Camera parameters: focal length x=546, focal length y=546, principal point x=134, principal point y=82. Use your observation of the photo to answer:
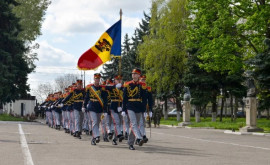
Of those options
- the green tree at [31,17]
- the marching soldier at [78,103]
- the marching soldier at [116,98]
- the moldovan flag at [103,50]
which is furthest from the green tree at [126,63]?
the marching soldier at [116,98]

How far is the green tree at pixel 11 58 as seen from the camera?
4497 cm

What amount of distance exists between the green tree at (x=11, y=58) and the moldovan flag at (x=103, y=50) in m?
23.2

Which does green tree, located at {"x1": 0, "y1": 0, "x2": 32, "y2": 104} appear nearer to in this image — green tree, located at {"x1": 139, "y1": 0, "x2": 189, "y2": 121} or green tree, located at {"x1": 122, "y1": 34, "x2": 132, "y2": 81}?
green tree, located at {"x1": 139, "y1": 0, "x2": 189, "y2": 121}

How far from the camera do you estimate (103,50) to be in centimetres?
2244

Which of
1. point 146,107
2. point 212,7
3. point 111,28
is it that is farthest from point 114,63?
point 146,107

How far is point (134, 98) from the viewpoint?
48.2ft

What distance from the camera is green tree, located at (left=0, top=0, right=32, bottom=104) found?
44969 millimetres

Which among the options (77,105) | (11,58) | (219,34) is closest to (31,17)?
(11,58)

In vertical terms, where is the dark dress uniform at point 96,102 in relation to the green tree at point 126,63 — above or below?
below

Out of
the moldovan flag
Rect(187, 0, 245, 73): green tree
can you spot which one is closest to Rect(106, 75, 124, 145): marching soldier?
the moldovan flag

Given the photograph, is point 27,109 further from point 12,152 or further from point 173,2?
point 12,152

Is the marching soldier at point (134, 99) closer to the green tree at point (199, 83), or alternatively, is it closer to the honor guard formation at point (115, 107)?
the honor guard formation at point (115, 107)

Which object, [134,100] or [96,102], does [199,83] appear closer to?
[96,102]

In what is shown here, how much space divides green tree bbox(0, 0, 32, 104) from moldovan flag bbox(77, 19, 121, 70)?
23181 mm
